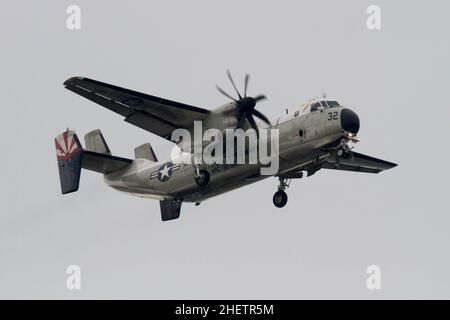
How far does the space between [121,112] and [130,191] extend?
459cm

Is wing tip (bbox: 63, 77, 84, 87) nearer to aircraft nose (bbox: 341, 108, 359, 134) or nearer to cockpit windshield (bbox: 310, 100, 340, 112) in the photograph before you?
cockpit windshield (bbox: 310, 100, 340, 112)

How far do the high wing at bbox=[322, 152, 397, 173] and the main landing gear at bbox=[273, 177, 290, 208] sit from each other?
2.22 metres

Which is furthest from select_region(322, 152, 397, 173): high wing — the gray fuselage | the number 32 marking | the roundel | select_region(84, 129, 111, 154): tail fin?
select_region(84, 129, 111, 154): tail fin

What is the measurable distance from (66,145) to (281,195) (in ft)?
31.4

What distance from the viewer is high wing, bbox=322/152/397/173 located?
147ft

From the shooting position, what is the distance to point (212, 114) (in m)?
40.7

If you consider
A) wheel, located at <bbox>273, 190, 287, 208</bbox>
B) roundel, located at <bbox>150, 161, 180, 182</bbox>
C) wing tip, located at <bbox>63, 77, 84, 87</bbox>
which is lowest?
wheel, located at <bbox>273, 190, 287, 208</bbox>

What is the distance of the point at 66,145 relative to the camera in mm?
43875

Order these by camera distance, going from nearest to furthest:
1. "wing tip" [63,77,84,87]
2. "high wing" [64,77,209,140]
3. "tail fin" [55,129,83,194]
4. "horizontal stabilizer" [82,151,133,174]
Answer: "wing tip" [63,77,84,87]
"high wing" [64,77,209,140]
"tail fin" [55,129,83,194]
"horizontal stabilizer" [82,151,133,174]

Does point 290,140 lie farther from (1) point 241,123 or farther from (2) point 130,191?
(2) point 130,191

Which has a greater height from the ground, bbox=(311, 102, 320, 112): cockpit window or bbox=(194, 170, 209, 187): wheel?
bbox=(311, 102, 320, 112): cockpit window

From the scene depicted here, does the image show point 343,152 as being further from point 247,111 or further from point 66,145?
point 66,145

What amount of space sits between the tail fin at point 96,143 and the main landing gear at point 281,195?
8410mm

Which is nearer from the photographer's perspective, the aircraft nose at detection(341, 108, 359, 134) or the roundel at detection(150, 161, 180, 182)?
the aircraft nose at detection(341, 108, 359, 134)
